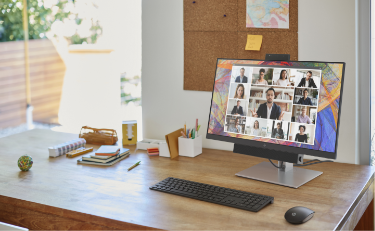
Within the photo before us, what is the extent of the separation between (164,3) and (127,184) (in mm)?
1046

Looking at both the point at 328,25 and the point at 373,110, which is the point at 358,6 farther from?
the point at 373,110

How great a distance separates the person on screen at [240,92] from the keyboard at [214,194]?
406 mm

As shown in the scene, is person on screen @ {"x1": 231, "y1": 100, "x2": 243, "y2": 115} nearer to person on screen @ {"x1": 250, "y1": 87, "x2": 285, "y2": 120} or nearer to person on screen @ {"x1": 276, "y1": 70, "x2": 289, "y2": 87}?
person on screen @ {"x1": 250, "y1": 87, "x2": 285, "y2": 120}

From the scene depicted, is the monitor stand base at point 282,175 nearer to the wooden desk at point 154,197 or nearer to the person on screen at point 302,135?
the wooden desk at point 154,197

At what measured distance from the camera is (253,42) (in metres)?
1.80

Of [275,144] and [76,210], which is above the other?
[275,144]

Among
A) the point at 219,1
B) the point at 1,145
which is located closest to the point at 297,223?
the point at 219,1

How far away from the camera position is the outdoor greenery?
3.55 m

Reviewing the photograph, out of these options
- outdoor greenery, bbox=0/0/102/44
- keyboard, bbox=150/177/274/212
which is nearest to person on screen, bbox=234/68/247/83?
keyboard, bbox=150/177/274/212

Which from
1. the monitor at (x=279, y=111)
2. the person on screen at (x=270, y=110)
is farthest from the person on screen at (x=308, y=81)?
the person on screen at (x=270, y=110)

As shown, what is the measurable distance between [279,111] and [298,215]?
1.57ft

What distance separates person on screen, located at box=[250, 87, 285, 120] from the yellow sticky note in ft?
1.21

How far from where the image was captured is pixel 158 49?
2.08 meters

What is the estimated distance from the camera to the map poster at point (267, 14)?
1726 mm
